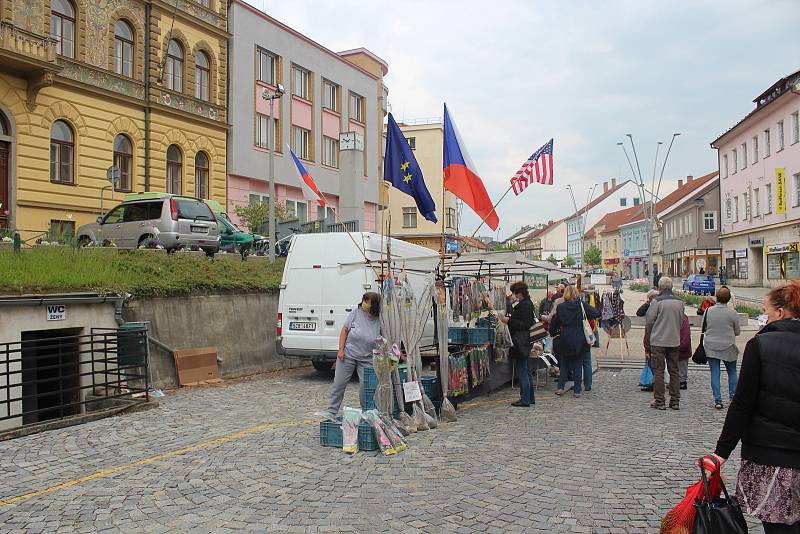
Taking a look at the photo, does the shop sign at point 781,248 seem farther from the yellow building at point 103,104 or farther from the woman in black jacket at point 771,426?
the woman in black jacket at point 771,426

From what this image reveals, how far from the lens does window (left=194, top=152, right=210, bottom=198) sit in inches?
1136

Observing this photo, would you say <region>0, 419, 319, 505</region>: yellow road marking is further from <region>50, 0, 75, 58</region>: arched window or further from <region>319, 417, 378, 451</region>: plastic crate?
<region>50, 0, 75, 58</region>: arched window

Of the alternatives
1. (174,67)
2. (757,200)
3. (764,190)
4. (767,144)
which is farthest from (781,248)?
(174,67)

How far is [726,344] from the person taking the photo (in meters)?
9.25

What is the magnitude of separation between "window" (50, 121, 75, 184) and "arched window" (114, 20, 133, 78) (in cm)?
341

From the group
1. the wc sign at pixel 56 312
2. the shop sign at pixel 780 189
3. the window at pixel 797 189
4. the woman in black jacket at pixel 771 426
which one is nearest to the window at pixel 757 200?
the shop sign at pixel 780 189

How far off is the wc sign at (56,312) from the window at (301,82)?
2625cm

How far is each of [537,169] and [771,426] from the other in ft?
25.3

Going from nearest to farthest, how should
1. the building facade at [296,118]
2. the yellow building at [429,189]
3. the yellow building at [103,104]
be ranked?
1. the yellow building at [103,104]
2. the building facade at [296,118]
3. the yellow building at [429,189]

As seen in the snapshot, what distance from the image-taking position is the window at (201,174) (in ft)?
94.6

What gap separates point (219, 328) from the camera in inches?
513

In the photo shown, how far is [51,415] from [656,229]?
74.6 m

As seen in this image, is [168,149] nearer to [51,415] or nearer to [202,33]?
[202,33]

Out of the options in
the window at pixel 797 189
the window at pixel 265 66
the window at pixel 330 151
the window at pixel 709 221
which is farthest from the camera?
the window at pixel 709 221
